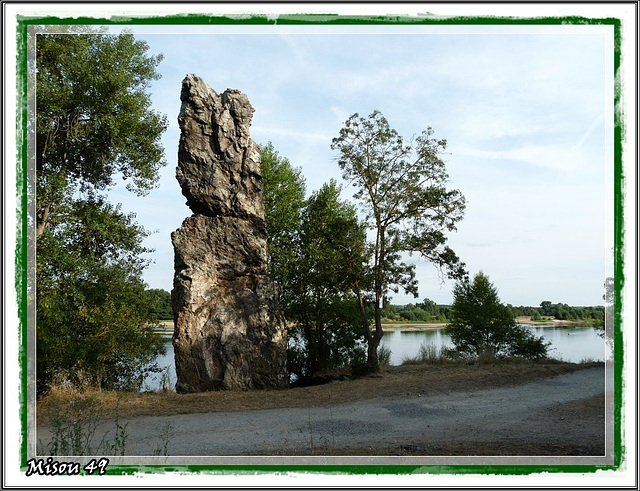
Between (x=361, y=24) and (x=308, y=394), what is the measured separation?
28.8 ft

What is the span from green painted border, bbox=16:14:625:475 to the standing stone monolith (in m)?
7.30

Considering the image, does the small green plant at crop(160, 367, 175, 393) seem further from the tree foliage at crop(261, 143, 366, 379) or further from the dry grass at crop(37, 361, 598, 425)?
the tree foliage at crop(261, 143, 366, 379)

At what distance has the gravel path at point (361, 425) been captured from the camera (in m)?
7.11

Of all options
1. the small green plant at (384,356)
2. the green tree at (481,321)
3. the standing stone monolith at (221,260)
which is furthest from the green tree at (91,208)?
the green tree at (481,321)

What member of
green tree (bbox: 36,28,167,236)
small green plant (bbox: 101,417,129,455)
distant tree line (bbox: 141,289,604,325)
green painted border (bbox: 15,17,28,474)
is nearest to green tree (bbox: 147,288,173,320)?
distant tree line (bbox: 141,289,604,325)

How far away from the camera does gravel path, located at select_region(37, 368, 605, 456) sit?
7.11 metres

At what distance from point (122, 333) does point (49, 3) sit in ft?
32.6

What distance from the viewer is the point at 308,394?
11672 millimetres

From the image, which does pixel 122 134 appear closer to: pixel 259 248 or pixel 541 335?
pixel 259 248

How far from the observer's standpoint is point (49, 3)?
19.2 ft

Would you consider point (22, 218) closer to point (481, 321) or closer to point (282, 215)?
Answer: point (282, 215)

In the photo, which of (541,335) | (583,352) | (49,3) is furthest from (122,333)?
(541,335)

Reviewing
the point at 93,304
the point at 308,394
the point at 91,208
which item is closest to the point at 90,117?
the point at 91,208

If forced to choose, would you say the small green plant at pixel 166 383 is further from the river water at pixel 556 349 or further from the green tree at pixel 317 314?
the green tree at pixel 317 314
